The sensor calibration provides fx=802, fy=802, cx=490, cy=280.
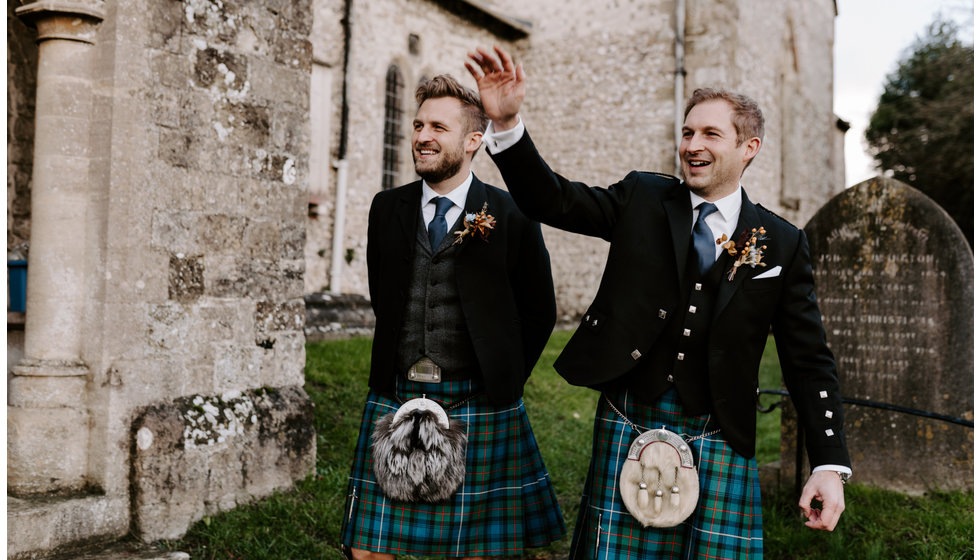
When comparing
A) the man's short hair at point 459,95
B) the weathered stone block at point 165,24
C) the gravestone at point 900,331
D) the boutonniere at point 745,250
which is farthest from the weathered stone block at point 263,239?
the gravestone at point 900,331

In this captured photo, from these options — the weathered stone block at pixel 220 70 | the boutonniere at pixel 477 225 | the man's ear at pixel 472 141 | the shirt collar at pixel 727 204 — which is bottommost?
the boutonniere at pixel 477 225

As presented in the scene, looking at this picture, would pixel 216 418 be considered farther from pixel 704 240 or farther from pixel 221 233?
pixel 704 240

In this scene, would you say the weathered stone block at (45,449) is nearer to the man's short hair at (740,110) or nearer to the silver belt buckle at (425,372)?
the silver belt buckle at (425,372)

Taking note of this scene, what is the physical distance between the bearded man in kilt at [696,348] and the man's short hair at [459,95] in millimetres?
567

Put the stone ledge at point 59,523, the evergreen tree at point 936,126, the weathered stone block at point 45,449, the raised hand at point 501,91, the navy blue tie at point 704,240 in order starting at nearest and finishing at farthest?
the raised hand at point 501,91, the navy blue tie at point 704,240, the stone ledge at point 59,523, the weathered stone block at point 45,449, the evergreen tree at point 936,126

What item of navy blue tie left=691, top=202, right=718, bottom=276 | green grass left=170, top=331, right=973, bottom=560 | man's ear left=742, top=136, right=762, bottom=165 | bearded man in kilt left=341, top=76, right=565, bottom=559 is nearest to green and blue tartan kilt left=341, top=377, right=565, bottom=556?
bearded man in kilt left=341, top=76, right=565, bottom=559

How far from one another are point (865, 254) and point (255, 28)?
3.98 m

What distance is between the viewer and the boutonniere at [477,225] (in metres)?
2.73

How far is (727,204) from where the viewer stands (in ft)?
7.79

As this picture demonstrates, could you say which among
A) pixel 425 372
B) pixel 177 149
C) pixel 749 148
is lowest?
pixel 425 372

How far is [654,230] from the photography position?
92.0 inches

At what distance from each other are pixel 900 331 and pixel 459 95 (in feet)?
12.3

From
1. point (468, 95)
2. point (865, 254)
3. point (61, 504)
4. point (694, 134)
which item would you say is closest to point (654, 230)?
point (694, 134)

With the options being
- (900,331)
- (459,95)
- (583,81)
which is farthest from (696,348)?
(583,81)
